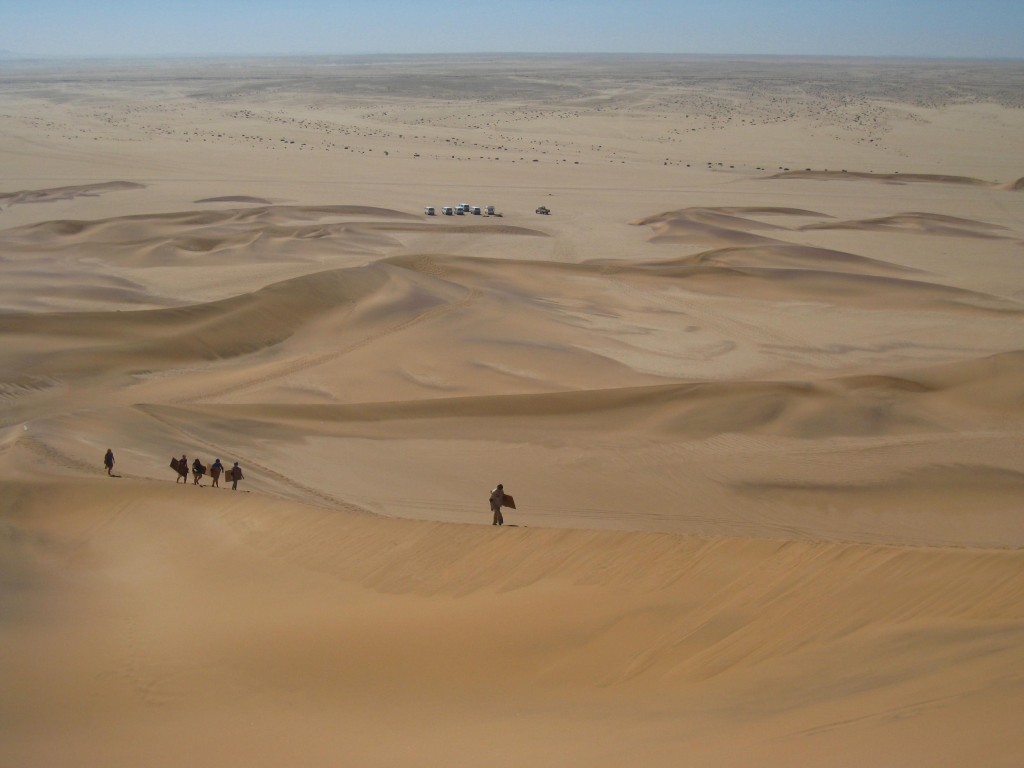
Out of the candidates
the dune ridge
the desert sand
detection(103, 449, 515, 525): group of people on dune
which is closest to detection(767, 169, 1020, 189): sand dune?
the dune ridge

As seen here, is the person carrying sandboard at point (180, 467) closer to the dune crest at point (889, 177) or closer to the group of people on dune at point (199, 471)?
the group of people on dune at point (199, 471)

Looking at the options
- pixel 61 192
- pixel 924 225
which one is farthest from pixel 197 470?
pixel 61 192

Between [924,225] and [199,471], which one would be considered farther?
[924,225]

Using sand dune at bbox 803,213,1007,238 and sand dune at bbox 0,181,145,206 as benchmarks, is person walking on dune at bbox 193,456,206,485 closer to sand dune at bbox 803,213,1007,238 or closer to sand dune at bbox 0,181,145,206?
sand dune at bbox 803,213,1007,238

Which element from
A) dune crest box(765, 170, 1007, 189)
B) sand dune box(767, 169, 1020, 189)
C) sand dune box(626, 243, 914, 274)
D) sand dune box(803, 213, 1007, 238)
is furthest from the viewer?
dune crest box(765, 170, 1007, 189)

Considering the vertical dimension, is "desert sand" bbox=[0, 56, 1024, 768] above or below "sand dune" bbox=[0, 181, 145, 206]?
below

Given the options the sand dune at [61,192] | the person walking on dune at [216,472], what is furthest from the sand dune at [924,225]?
the sand dune at [61,192]

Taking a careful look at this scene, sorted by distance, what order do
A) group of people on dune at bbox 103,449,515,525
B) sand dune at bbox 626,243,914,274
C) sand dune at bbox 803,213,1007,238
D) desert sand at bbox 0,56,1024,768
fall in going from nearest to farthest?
desert sand at bbox 0,56,1024,768
group of people on dune at bbox 103,449,515,525
sand dune at bbox 626,243,914,274
sand dune at bbox 803,213,1007,238

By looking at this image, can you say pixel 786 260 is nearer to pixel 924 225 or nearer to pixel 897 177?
pixel 924 225

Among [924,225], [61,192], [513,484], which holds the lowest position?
[513,484]
